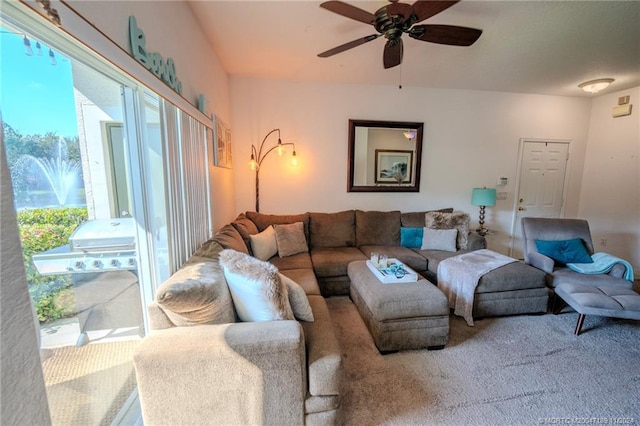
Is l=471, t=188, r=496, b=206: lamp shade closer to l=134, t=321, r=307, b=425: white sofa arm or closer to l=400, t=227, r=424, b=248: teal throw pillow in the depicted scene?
l=400, t=227, r=424, b=248: teal throw pillow

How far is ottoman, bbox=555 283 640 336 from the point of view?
2.03m

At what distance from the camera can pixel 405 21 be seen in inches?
65.9

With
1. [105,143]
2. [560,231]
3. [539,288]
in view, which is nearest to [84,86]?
[105,143]

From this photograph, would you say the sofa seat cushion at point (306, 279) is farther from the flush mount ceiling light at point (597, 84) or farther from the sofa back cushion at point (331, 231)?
the flush mount ceiling light at point (597, 84)

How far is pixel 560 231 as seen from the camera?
297 cm

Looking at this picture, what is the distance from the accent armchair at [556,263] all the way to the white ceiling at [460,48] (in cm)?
184

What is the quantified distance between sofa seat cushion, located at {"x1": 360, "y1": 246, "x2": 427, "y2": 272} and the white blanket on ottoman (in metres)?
0.28

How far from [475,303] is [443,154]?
241 cm

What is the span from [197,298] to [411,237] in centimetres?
287

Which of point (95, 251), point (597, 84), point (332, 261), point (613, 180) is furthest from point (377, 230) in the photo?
point (613, 180)

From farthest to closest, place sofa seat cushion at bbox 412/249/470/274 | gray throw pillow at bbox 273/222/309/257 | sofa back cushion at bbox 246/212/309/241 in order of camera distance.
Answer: sofa back cushion at bbox 246/212/309/241, gray throw pillow at bbox 273/222/309/257, sofa seat cushion at bbox 412/249/470/274

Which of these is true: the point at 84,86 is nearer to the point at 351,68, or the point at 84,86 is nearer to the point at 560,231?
the point at 351,68

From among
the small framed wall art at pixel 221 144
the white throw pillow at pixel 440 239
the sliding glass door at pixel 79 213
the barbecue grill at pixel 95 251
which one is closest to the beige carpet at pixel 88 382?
the sliding glass door at pixel 79 213

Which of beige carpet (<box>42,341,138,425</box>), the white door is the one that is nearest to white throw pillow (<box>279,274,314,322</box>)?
beige carpet (<box>42,341,138,425</box>)
